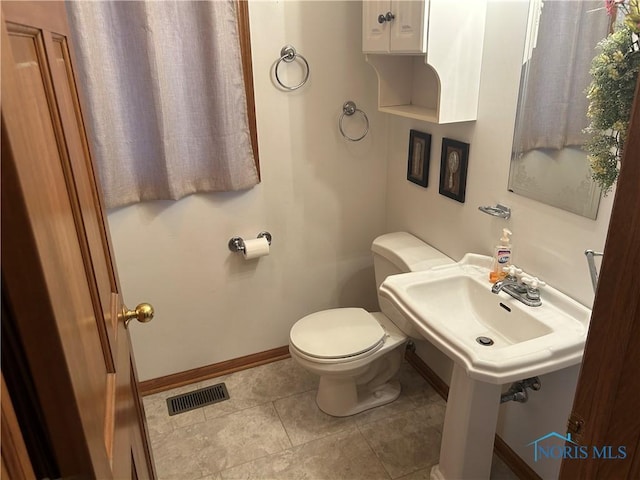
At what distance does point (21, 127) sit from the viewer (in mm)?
487

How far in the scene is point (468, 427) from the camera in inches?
65.9

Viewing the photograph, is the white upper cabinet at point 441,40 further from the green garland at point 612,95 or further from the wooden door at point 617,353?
the wooden door at point 617,353

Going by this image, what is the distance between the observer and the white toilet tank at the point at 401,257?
2.09m

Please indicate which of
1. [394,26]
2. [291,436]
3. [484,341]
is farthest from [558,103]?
[291,436]

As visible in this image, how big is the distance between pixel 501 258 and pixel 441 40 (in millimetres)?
788

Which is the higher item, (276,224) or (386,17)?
(386,17)

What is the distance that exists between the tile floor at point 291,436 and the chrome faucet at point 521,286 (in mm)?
807

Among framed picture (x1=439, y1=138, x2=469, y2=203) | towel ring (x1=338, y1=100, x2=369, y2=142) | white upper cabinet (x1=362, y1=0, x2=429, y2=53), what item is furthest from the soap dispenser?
towel ring (x1=338, y1=100, x2=369, y2=142)

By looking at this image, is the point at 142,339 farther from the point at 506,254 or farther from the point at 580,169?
the point at 580,169

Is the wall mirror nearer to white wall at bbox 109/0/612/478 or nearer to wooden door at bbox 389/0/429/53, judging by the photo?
white wall at bbox 109/0/612/478

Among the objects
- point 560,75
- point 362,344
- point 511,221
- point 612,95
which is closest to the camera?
point 612,95

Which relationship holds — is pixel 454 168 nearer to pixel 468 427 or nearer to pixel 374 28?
pixel 374 28

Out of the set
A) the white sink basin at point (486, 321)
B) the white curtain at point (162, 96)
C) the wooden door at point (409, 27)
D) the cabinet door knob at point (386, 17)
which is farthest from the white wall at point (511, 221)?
the white curtain at point (162, 96)

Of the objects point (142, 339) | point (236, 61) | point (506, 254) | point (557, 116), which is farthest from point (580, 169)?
point (142, 339)
